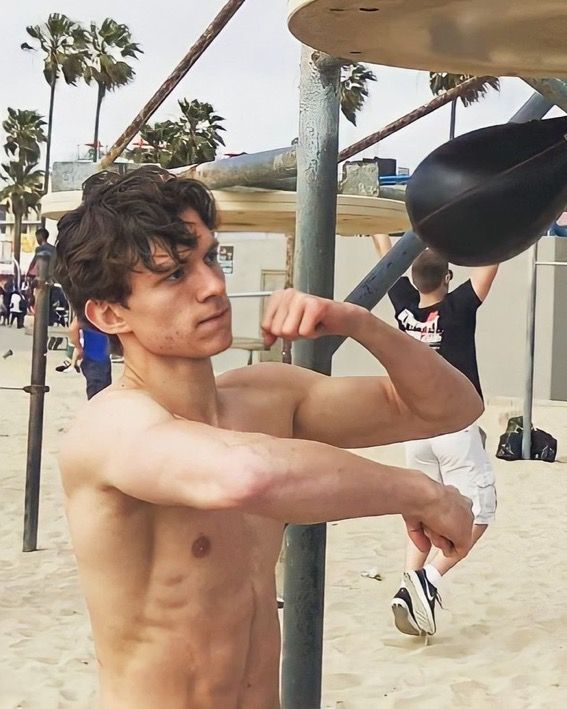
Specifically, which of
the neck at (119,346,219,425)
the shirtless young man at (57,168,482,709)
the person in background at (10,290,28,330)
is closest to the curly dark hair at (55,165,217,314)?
the shirtless young man at (57,168,482,709)

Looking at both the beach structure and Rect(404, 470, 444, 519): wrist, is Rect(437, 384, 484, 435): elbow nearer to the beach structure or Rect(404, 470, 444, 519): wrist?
the beach structure

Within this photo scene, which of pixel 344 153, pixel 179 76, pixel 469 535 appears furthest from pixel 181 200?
pixel 179 76

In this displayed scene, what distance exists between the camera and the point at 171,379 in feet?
5.45

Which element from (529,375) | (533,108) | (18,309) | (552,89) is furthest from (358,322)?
(18,309)

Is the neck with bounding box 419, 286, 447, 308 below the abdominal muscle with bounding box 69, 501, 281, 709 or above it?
above

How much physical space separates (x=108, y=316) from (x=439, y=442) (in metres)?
3.06

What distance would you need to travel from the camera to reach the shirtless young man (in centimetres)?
150

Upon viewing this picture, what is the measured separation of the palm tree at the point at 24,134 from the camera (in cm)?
4662

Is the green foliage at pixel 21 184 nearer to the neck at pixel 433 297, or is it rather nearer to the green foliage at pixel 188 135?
the green foliage at pixel 188 135

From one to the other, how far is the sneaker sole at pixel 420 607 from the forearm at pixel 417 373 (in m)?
2.40

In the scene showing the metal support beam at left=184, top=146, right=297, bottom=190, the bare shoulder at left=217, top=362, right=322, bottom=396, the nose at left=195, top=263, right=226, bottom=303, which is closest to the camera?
the nose at left=195, top=263, right=226, bottom=303

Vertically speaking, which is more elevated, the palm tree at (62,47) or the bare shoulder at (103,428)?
the palm tree at (62,47)

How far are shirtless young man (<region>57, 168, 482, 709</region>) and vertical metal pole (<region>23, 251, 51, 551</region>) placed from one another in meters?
4.05

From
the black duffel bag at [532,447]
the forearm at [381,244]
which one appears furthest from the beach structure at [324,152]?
the black duffel bag at [532,447]
